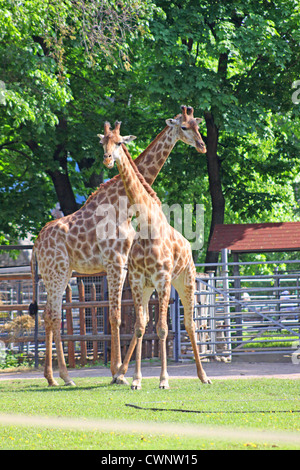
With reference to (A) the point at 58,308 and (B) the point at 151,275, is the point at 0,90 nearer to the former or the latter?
(A) the point at 58,308

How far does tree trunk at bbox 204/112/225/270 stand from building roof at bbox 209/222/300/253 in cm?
217

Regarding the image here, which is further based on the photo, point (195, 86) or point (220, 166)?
point (220, 166)

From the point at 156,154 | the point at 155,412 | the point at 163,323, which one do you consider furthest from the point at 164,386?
the point at 156,154

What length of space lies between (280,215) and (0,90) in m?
14.2

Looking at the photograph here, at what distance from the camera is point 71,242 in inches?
429

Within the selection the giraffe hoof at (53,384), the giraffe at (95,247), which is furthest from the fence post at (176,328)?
the giraffe hoof at (53,384)

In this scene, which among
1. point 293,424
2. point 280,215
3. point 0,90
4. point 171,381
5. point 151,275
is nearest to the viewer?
point 293,424

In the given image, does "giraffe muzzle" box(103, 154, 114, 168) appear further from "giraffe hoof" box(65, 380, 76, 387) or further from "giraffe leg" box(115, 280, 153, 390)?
"giraffe hoof" box(65, 380, 76, 387)

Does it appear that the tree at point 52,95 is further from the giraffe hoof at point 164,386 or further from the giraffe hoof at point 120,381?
the giraffe hoof at point 164,386

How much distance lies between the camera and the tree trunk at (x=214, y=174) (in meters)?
19.2

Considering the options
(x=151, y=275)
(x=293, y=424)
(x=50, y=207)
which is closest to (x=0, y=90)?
(x=151, y=275)

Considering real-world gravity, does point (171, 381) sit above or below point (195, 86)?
below

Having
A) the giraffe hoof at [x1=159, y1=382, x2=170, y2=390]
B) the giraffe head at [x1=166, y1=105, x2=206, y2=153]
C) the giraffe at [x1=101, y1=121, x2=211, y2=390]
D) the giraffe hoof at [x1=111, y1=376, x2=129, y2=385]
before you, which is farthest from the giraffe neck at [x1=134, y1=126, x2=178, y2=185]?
the giraffe hoof at [x1=159, y1=382, x2=170, y2=390]

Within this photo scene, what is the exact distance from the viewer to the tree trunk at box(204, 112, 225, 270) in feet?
63.0
